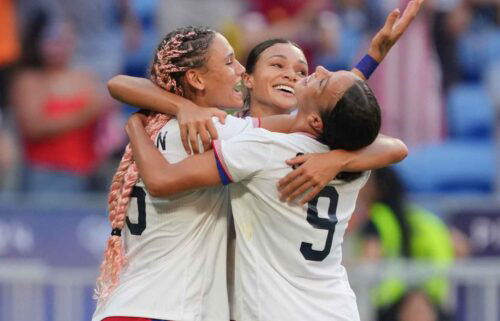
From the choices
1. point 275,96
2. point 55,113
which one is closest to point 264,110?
point 275,96

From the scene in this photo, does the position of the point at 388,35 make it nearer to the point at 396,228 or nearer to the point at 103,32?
the point at 396,228

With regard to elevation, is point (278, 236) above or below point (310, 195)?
below

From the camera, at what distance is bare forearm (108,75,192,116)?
427cm

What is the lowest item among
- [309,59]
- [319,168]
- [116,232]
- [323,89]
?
[116,232]

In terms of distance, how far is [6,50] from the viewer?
9.53 m

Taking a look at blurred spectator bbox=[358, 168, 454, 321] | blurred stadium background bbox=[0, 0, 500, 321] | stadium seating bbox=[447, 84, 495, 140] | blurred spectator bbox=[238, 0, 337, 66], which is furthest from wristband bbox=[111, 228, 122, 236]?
stadium seating bbox=[447, 84, 495, 140]

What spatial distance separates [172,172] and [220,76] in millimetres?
471

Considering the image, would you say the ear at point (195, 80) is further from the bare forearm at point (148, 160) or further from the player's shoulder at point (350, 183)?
the player's shoulder at point (350, 183)

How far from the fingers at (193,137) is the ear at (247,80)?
0.68 meters

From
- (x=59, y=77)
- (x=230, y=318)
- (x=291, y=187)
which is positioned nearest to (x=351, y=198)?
(x=291, y=187)

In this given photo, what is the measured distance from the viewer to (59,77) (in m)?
9.48

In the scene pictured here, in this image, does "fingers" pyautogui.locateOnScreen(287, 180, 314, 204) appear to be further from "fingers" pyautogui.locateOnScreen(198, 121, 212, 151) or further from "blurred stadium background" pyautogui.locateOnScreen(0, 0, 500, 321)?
"blurred stadium background" pyautogui.locateOnScreen(0, 0, 500, 321)

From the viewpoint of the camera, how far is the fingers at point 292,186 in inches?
159

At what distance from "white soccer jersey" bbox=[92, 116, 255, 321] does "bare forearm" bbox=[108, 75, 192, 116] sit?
0.07 metres
